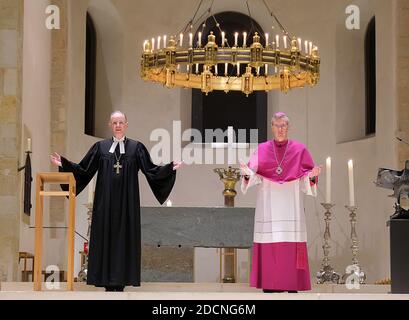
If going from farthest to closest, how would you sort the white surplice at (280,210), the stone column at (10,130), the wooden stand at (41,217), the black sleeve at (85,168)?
the stone column at (10,130) < the black sleeve at (85,168) < the white surplice at (280,210) < the wooden stand at (41,217)

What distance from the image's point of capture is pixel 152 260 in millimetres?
13523

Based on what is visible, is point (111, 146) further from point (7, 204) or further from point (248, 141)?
point (248, 141)

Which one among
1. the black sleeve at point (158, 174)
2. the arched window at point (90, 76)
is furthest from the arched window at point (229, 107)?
the black sleeve at point (158, 174)

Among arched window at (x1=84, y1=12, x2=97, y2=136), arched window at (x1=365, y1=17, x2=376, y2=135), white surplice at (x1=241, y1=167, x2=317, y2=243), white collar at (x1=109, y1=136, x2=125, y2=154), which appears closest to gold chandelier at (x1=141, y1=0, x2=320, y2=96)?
white collar at (x1=109, y1=136, x2=125, y2=154)

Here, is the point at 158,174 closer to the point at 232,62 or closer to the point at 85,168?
the point at 85,168

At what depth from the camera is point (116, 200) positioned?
10172mm

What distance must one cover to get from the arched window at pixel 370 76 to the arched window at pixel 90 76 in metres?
4.55

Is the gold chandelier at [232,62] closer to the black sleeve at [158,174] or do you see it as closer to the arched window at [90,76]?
the black sleeve at [158,174]

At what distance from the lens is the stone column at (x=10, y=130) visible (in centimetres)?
1282

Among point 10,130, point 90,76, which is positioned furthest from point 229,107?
point 10,130

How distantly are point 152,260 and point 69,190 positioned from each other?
13.9ft

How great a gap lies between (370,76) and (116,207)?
820cm

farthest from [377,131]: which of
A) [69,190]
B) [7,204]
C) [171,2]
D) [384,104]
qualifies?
[69,190]

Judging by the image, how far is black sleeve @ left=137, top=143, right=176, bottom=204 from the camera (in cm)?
1030
